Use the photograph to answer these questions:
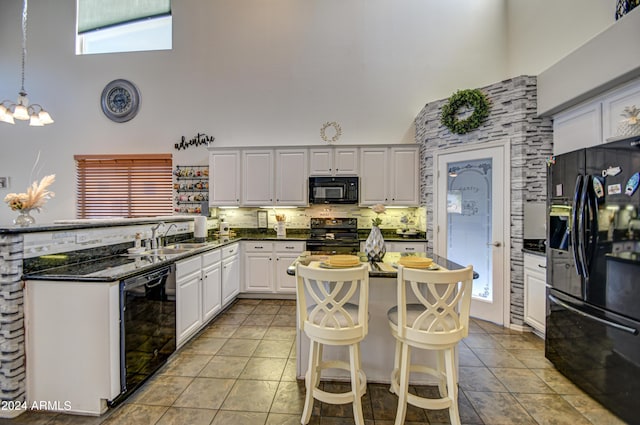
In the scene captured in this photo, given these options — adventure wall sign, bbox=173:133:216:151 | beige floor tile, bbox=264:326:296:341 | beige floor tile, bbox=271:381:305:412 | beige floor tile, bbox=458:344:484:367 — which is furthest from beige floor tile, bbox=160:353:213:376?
adventure wall sign, bbox=173:133:216:151

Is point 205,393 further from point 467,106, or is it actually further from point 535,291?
point 467,106

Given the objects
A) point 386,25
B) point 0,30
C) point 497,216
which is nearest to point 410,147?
point 497,216

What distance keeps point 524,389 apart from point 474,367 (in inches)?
15.3

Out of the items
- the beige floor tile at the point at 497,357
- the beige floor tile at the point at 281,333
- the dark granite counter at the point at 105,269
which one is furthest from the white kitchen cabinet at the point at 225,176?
the beige floor tile at the point at 497,357

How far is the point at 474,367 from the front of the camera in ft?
8.50

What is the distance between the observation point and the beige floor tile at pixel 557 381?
2.25 meters

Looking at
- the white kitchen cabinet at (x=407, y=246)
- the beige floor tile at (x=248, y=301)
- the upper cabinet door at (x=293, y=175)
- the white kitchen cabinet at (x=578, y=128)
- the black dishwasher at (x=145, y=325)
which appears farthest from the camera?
the upper cabinet door at (x=293, y=175)

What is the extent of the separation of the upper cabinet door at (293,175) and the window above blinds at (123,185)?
2.10 meters

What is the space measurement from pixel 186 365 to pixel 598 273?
3.44 meters

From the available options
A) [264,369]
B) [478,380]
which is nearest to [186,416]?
[264,369]

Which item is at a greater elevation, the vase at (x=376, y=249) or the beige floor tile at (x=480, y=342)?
the vase at (x=376, y=249)

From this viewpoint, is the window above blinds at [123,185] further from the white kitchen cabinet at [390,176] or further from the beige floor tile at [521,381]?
the beige floor tile at [521,381]

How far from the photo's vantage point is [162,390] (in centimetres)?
227

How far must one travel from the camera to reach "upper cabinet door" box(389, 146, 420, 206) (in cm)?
449
